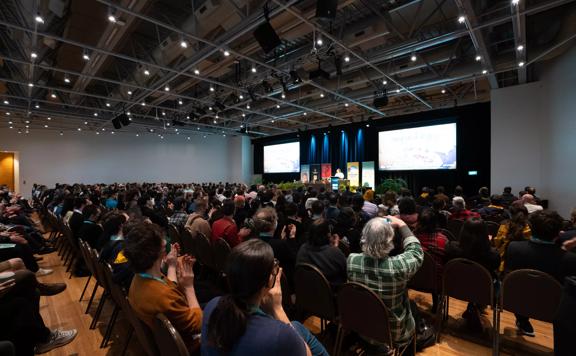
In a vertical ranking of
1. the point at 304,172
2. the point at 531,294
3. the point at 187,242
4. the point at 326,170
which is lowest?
the point at 187,242

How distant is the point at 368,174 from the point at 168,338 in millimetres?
15517

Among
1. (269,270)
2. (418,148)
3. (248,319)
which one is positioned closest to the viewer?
(248,319)

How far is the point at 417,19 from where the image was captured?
6.75 meters

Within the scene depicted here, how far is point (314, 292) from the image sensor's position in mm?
2398

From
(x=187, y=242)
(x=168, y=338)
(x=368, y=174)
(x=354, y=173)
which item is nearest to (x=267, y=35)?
(x=187, y=242)

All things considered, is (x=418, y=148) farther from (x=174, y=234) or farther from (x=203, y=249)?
(x=203, y=249)

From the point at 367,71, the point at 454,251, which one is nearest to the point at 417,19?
the point at 367,71

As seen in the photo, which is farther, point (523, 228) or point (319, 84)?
point (319, 84)

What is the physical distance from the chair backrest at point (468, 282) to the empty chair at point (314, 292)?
124cm

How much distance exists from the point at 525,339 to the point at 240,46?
26.2ft

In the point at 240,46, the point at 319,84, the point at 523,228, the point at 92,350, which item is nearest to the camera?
the point at 92,350

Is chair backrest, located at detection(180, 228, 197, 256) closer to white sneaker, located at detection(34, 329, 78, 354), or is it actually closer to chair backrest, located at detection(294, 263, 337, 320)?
white sneaker, located at detection(34, 329, 78, 354)

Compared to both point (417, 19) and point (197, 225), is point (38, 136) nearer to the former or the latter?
point (197, 225)

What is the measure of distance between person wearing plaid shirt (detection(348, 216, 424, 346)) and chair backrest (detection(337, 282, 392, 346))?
4.7 inches
